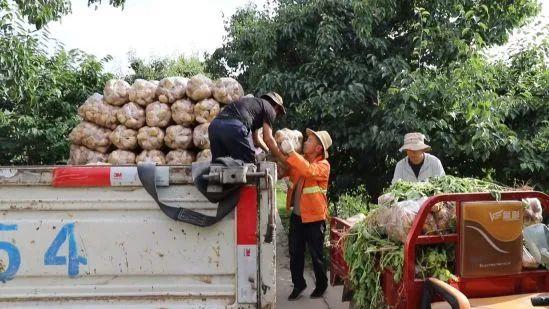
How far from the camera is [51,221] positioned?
2803 millimetres

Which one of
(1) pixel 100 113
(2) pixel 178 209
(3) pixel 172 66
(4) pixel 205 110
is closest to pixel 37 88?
(1) pixel 100 113

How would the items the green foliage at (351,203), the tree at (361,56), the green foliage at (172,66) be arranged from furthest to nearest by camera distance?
the green foliage at (172,66), the green foliage at (351,203), the tree at (361,56)

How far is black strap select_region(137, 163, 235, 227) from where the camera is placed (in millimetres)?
2779

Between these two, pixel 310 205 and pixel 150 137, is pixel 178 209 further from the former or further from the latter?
pixel 310 205

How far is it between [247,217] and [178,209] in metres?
0.38

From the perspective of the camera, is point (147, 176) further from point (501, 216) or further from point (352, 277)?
point (501, 216)

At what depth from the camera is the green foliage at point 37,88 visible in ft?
20.2

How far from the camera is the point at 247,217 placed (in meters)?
A: 2.87

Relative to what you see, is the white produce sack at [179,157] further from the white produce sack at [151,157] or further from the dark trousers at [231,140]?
the dark trousers at [231,140]

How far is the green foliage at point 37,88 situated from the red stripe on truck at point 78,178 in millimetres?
3862

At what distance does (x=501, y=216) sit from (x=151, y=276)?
7.61ft

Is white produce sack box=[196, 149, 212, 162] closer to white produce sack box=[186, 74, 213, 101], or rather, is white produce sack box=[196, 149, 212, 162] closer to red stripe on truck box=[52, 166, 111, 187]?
white produce sack box=[186, 74, 213, 101]

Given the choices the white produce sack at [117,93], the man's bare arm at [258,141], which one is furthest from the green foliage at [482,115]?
the white produce sack at [117,93]

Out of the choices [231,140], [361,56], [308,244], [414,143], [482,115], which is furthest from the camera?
[361,56]
